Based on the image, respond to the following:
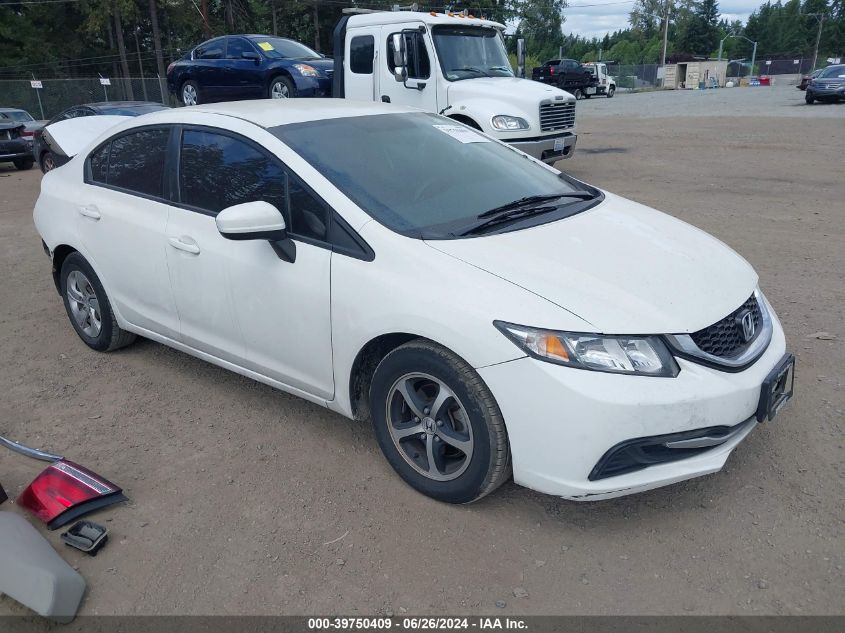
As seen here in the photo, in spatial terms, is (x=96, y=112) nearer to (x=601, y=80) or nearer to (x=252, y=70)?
(x=252, y=70)

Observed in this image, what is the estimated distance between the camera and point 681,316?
267cm

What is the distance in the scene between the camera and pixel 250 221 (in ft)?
10.0

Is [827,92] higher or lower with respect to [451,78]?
lower

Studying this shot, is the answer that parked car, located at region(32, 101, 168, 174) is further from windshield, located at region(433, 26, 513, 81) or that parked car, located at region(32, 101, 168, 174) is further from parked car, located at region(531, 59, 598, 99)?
parked car, located at region(531, 59, 598, 99)

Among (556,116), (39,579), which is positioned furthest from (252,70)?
(39,579)

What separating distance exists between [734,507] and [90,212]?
3938 millimetres

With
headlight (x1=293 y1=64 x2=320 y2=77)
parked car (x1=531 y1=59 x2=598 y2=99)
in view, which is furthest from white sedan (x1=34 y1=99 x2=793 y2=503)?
parked car (x1=531 y1=59 x2=598 y2=99)

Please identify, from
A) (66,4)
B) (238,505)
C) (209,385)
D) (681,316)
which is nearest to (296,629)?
(238,505)

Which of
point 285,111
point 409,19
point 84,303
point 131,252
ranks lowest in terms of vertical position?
point 84,303

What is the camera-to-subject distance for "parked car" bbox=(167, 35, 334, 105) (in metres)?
12.0

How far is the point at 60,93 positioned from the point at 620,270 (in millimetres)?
35130

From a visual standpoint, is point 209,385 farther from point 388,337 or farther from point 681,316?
point 681,316

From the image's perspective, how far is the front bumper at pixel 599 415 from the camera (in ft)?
8.18

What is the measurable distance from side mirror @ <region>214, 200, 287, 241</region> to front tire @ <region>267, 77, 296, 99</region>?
9.60 m
